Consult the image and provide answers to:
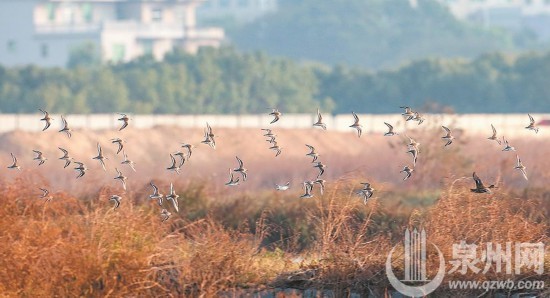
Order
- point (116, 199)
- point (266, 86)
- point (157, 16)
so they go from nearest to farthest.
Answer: point (116, 199)
point (266, 86)
point (157, 16)

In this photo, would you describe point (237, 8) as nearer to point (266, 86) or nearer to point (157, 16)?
point (157, 16)

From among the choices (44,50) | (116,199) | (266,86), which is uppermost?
(44,50)

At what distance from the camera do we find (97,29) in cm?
11744

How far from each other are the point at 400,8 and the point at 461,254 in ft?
410

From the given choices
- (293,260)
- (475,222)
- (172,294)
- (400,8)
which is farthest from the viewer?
(400,8)

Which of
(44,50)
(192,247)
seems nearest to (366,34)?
(44,50)

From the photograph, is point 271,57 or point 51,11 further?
point 51,11

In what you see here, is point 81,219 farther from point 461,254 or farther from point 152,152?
point 152,152

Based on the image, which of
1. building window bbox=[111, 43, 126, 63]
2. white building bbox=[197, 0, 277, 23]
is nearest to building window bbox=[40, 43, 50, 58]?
building window bbox=[111, 43, 126, 63]

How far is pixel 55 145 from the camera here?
6631 cm

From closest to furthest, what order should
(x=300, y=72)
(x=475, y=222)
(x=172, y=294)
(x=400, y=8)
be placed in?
(x=172, y=294), (x=475, y=222), (x=300, y=72), (x=400, y=8)

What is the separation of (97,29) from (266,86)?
98.2ft

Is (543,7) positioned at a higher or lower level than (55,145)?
higher

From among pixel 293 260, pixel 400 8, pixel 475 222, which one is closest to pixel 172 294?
pixel 293 260
